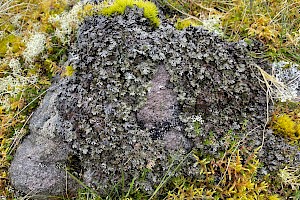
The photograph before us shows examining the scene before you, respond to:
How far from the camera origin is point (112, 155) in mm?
2617

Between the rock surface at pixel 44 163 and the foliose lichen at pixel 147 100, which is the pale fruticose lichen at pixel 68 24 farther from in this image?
the rock surface at pixel 44 163

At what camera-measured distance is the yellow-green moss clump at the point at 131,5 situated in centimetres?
288

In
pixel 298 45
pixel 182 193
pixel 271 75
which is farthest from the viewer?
pixel 298 45

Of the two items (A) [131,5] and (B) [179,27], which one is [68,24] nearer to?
(A) [131,5]

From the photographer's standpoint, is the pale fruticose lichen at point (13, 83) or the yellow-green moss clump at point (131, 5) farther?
the pale fruticose lichen at point (13, 83)

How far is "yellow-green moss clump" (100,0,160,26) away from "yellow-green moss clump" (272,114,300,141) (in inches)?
51.6

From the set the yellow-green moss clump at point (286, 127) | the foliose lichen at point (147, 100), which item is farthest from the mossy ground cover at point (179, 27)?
the foliose lichen at point (147, 100)

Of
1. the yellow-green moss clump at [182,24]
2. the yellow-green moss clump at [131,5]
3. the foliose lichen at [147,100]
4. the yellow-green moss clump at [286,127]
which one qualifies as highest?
the yellow-green moss clump at [131,5]

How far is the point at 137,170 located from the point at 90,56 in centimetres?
98

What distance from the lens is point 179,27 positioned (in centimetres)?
316

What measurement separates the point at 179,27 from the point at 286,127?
129 cm

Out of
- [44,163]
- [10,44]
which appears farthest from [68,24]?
[44,163]

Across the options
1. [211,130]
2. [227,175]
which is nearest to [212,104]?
[211,130]

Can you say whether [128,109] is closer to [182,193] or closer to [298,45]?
[182,193]
